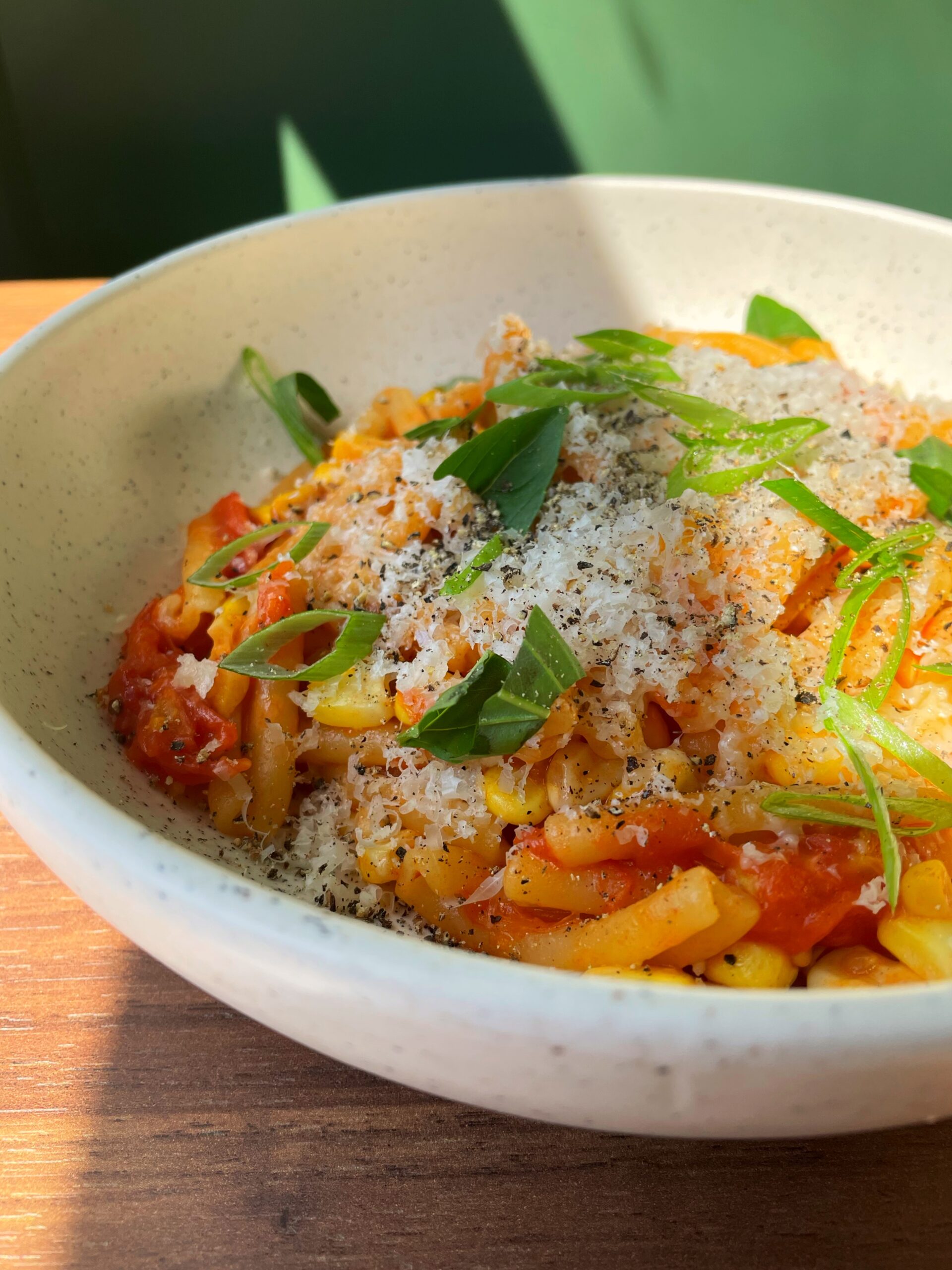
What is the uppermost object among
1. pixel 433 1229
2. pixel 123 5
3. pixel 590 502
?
pixel 123 5

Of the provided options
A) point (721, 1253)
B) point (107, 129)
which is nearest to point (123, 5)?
point (107, 129)

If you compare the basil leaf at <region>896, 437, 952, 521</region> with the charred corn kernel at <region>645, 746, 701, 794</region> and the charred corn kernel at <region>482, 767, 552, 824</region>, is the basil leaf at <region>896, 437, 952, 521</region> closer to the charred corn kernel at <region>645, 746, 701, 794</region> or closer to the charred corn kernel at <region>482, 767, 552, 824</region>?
the charred corn kernel at <region>645, 746, 701, 794</region>

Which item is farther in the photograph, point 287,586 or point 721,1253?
point 287,586

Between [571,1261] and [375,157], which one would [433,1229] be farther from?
[375,157]

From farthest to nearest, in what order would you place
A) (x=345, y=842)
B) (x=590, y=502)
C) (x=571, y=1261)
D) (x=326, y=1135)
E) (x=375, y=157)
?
(x=375, y=157)
(x=590, y=502)
(x=345, y=842)
(x=326, y=1135)
(x=571, y=1261)

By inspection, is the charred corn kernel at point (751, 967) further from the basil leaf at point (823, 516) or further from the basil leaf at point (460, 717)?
the basil leaf at point (823, 516)

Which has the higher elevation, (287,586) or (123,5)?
(123,5)

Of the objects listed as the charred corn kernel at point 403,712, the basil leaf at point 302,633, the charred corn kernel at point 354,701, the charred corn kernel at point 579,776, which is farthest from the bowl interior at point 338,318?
the charred corn kernel at point 579,776
